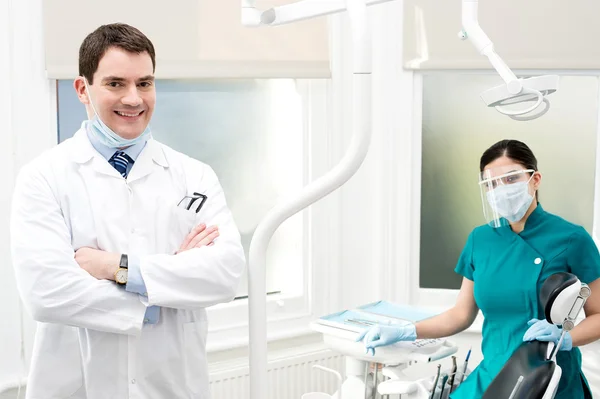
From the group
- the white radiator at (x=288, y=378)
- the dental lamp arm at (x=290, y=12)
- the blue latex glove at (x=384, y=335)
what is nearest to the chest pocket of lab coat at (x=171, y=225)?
the dental lamp arm at (x=290, y=12)

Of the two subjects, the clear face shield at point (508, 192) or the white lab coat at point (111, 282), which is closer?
the white lab coat at point (111, 282)

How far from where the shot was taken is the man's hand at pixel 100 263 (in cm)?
151

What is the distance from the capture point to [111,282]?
151 cm

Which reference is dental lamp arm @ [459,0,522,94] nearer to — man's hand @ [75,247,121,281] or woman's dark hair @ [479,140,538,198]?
woman's dark hair @ [479,140,538,198]

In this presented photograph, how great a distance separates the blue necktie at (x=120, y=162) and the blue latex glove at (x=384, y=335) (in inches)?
32.8

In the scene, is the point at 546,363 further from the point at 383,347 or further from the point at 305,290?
the point at 305,290

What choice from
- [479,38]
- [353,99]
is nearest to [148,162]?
[353,99]

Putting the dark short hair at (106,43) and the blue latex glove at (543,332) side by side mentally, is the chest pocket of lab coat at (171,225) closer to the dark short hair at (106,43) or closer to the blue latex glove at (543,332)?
the dark short hair at (106,43)

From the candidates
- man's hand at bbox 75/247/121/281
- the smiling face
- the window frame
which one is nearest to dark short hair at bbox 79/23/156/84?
the smiling face

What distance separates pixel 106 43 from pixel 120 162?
0.26m

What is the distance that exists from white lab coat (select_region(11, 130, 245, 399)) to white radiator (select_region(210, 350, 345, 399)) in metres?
Result: 1.05

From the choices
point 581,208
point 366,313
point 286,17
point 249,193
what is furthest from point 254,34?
point 581,208

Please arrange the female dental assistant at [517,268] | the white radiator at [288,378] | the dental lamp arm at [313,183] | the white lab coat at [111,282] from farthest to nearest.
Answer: the white radiator at [288,378] < the female dental assistant at [517,268] < the white lab coat at [111,282] < the dental lamp arm at [313,183]

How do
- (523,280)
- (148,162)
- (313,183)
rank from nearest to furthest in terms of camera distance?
1. (313,183)
2. (148,162)
3. (523,280)
